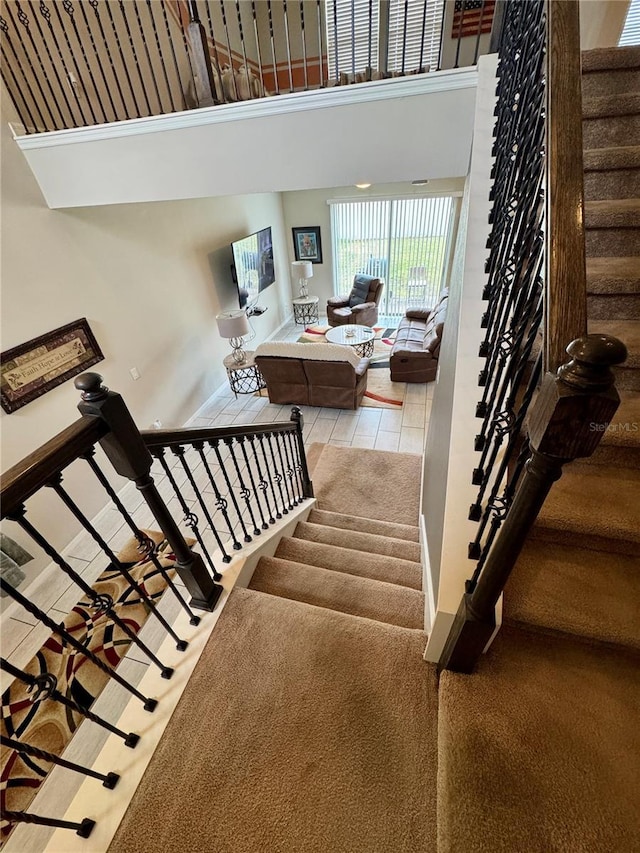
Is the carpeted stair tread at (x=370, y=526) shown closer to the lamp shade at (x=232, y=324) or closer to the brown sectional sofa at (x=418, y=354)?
the brown sectional sofa at (x=418, y=354)

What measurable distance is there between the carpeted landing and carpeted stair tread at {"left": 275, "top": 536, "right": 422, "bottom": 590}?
1.11ft

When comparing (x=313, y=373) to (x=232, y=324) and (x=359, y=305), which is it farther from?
(x=359, y=305)

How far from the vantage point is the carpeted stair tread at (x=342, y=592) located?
161cm

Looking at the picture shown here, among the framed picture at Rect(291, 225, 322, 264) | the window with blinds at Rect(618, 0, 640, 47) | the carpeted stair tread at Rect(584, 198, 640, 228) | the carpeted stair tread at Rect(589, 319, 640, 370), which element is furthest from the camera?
the framed picture at Rect(291, 225, 322, 264)

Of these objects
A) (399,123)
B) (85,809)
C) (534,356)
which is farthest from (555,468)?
(399,123)

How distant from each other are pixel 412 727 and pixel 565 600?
0.60m

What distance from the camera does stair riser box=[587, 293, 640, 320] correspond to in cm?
138

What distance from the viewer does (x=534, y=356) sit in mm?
1310

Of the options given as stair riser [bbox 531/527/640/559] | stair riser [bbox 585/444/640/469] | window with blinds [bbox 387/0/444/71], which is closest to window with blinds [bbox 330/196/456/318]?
window with blinds [bbox 387/0/444/71]

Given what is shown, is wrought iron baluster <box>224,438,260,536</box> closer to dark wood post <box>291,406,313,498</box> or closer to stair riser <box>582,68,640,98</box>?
dark wood post <box>291,406,313,498</box>

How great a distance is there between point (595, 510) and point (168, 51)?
5297mm

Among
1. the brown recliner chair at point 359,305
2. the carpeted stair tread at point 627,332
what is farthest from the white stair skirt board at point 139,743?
the brown recliner chair at point 359,305

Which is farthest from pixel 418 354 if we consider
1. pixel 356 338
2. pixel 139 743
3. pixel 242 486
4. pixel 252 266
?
pixel 139 743

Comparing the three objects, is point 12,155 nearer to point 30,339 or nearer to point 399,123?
point 30,339
